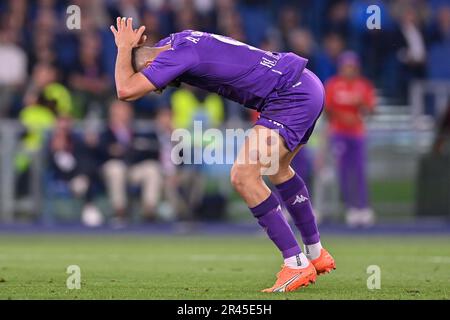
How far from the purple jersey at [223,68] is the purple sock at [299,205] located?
2.64 ft

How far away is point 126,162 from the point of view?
19.3 m

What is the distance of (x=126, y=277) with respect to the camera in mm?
10539

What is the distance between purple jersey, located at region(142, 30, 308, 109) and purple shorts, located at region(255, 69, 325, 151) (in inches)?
2.8

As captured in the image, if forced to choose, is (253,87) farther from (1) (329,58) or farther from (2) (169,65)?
(1) (329,58)

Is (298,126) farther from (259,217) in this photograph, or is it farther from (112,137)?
(112,137)

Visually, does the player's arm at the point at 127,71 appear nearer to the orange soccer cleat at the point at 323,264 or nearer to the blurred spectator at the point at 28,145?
the orange soccer cleat at the point at 323,264

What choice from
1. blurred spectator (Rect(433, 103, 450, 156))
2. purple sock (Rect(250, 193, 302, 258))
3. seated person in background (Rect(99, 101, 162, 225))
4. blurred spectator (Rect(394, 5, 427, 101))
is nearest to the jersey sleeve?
purple sock (Rect(250, 193, 302, 258))

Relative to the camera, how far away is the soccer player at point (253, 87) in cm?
920

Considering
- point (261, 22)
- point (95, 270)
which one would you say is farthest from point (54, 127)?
point (95, 270)

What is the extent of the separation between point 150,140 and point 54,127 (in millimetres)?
1565

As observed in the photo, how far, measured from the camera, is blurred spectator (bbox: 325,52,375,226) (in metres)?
19.0

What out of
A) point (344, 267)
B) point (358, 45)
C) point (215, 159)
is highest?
point (358, 45)

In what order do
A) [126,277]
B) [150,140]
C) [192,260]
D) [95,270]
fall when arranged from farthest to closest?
[150,140], [192,260], [95,270], [126,277]

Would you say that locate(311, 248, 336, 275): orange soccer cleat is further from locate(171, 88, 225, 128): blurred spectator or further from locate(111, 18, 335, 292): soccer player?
locate(171, 88, 225, 128): blurred spectator
